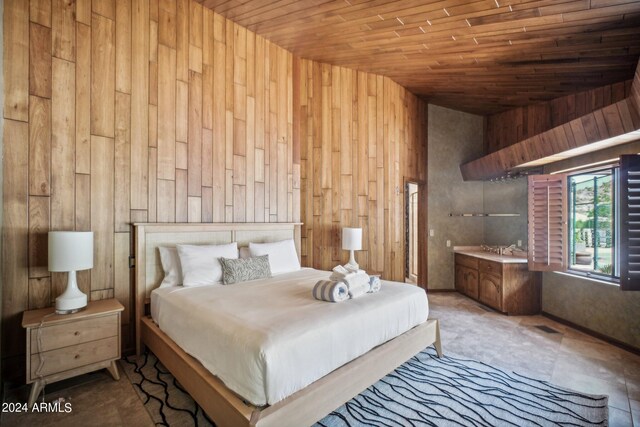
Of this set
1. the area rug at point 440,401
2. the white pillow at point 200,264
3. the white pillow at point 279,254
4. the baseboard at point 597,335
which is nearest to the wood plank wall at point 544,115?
the baseboard at point 597,335

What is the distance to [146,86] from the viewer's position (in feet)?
10.1

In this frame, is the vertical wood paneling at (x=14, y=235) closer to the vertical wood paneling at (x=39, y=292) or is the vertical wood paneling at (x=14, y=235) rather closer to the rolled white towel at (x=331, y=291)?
the vertical wood paneling at (x=39, y=292)

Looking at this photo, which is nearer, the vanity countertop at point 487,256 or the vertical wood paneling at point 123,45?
the vertical wood paneling at point 123,45

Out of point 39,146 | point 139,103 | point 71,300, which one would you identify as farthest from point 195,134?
point 71,300

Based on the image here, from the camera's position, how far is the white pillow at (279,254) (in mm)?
3502

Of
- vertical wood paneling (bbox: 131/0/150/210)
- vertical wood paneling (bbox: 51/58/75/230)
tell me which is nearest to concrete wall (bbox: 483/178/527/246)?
vertical wood paneling (bbox: 131/0/150/210)

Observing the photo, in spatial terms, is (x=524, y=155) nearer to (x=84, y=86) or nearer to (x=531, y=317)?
(x=531, y=317)

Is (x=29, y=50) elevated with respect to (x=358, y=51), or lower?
lower

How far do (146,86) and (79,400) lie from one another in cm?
271

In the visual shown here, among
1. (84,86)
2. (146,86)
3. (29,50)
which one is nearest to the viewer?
(29,50)

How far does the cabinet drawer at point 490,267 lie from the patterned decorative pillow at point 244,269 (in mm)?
3227

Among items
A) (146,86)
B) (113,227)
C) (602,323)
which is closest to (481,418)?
(602,323)

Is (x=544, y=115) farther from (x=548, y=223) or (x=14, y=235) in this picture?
(x=14, y=235)

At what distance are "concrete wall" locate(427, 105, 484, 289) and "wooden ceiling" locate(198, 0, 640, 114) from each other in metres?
1.11
